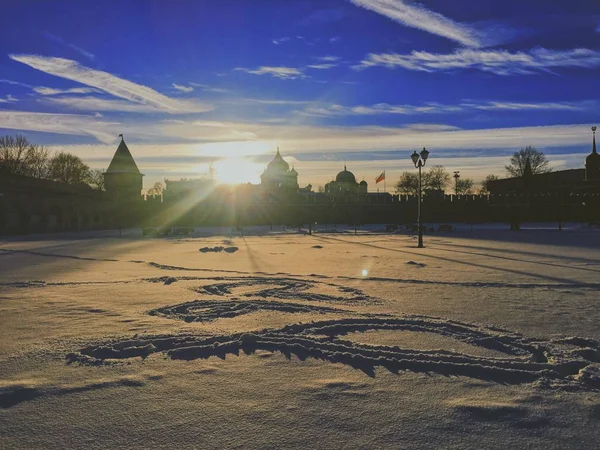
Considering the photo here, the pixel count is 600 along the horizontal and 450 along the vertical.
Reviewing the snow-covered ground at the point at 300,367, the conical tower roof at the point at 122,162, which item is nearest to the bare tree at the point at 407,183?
the conical tower roof at the point at 122,162

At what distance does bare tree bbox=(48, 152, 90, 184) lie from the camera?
63.4 m

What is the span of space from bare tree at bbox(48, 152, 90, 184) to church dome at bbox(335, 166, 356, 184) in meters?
44.2

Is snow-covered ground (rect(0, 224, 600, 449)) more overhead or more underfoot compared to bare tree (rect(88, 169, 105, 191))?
more underfoot

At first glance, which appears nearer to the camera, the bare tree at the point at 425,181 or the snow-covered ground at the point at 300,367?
the snow-covered ground at the point at 300,367

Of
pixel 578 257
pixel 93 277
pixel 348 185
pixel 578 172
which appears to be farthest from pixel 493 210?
pixel 93 277

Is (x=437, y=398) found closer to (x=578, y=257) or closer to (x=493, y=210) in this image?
(x=578, y=257)

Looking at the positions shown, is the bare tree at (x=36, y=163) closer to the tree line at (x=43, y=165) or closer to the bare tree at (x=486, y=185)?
the tree line at (x=43, y=165)

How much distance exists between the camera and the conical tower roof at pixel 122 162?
5969cm

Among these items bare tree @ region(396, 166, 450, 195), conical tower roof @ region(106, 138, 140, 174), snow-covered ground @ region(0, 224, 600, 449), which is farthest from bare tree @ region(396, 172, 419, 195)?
snow-covered ground @ region(0, 224, 600, 449)

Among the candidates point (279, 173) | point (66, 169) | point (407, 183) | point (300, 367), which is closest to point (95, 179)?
point (66, 169)

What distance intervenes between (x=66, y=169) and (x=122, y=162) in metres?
10.4

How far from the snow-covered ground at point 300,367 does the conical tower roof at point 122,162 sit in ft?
180

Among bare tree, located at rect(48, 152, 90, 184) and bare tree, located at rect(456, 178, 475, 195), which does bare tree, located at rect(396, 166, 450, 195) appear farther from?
bare tree, located at rect(48, 152, 90, 184)

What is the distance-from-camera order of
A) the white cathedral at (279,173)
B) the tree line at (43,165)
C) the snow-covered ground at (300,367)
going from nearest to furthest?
the snow-covered ground at (300,367)
the tree line at (43,165)
the white cathedral at (279,173)
